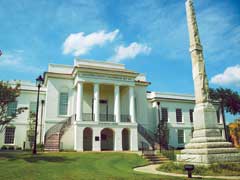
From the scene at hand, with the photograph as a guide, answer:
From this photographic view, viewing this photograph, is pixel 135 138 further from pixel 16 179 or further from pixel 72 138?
pixel 16 179

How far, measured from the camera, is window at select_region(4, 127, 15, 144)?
2550 cm

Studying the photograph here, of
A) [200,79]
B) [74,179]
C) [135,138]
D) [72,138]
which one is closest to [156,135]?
[135,138]

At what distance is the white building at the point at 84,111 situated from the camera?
23.8 metres

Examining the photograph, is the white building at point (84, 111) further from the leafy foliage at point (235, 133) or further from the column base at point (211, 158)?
the leafy foliage at point (235, 133)

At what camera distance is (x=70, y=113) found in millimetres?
26406

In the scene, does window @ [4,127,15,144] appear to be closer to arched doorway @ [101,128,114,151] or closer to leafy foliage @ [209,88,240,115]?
arched doorway @ [101,128,114,151]

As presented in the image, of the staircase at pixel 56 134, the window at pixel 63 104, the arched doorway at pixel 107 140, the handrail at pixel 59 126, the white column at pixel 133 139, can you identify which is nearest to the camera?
the staircase at pixel 56 134

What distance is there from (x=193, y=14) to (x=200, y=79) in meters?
4.60

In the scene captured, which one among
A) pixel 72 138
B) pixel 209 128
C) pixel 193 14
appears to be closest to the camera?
pixel 209 128

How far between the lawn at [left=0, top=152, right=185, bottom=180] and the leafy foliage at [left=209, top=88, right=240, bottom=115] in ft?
84.0

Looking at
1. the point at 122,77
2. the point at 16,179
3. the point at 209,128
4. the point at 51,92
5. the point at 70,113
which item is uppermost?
the point at 122,77

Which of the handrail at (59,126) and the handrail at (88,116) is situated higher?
the handrail at (88,116)

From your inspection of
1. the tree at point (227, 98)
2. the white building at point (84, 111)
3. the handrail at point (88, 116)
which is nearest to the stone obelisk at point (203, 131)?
the white building at point (84, 111)

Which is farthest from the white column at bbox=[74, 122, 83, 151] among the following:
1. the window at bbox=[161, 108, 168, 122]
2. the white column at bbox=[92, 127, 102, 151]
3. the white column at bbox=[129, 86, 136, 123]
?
the window at bbox=[161, 108, 168, 122]
